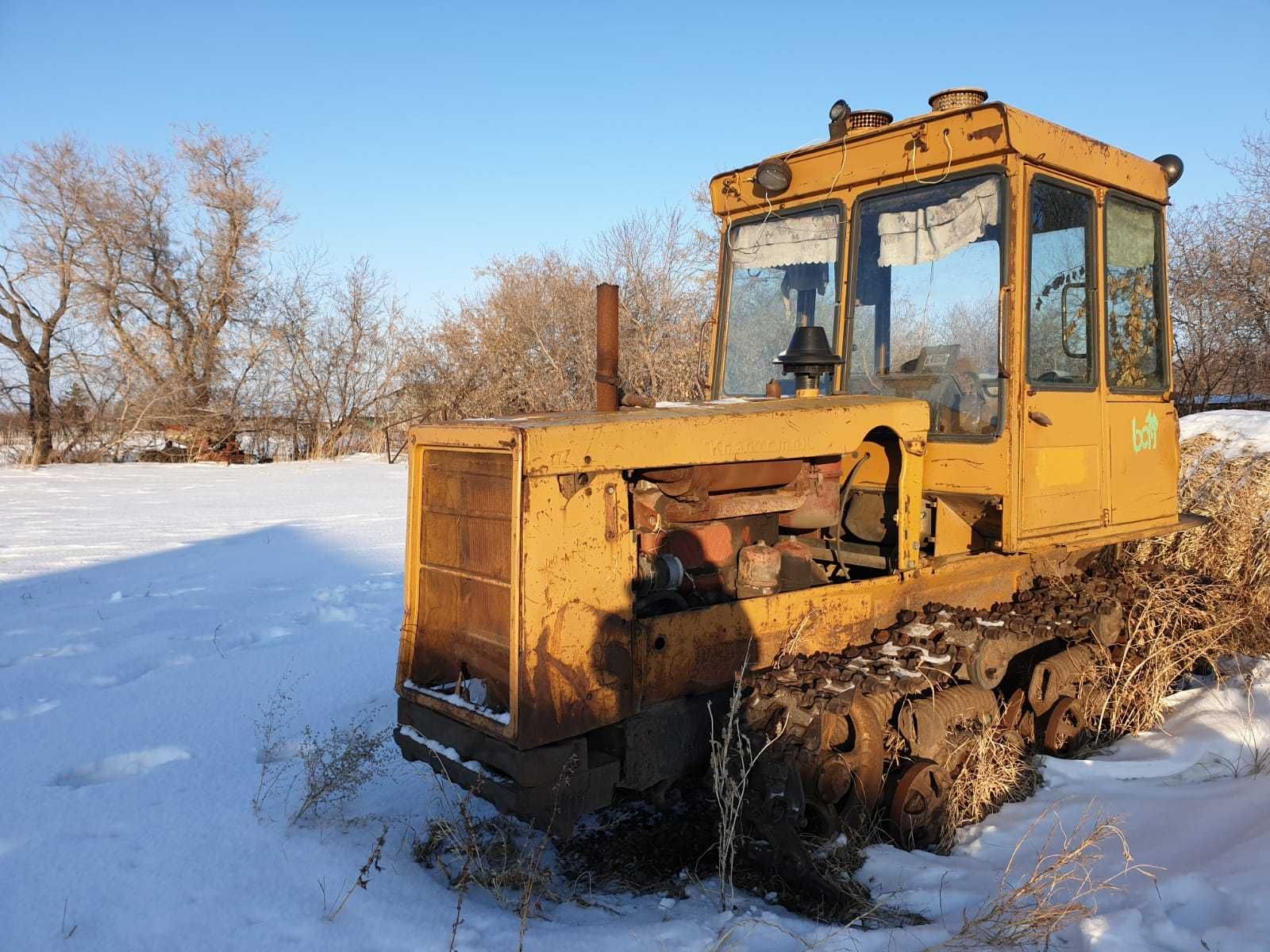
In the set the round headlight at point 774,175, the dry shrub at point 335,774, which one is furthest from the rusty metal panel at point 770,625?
the round headlight at point 774,175

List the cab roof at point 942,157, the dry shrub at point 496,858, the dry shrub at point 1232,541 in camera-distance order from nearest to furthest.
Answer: the dry shrub at point 496,858
the cab roof at point 942,157
the dry shrub at point 1232,541

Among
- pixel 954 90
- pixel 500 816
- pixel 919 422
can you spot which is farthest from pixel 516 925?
pixel 954 90

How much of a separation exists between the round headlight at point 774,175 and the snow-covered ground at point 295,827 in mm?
3124

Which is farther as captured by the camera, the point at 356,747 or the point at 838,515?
the point at 838,515

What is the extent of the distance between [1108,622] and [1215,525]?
2.84 m

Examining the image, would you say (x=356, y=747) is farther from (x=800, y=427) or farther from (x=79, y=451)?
(x=79, y=451)

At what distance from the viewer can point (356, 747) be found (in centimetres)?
386

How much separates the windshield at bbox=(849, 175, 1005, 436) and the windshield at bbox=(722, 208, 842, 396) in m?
0.19

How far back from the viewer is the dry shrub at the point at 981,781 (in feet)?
12.5

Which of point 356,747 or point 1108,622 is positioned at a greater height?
point 1108,622

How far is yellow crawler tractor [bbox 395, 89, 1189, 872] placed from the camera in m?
3.20

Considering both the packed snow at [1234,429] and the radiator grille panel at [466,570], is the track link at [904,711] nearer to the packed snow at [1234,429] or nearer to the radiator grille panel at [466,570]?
the radiator grille panel at [466,570]

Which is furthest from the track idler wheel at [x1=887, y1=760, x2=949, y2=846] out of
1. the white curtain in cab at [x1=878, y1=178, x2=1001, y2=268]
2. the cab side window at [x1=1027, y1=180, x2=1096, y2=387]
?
the white curtain in cab at [x1=878, y1=178, x2=1001, y2=268]

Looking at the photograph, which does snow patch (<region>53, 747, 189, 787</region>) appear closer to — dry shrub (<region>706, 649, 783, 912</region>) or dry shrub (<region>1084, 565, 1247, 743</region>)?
dry shrub (<region>706, 649, 783, 912</region>)
